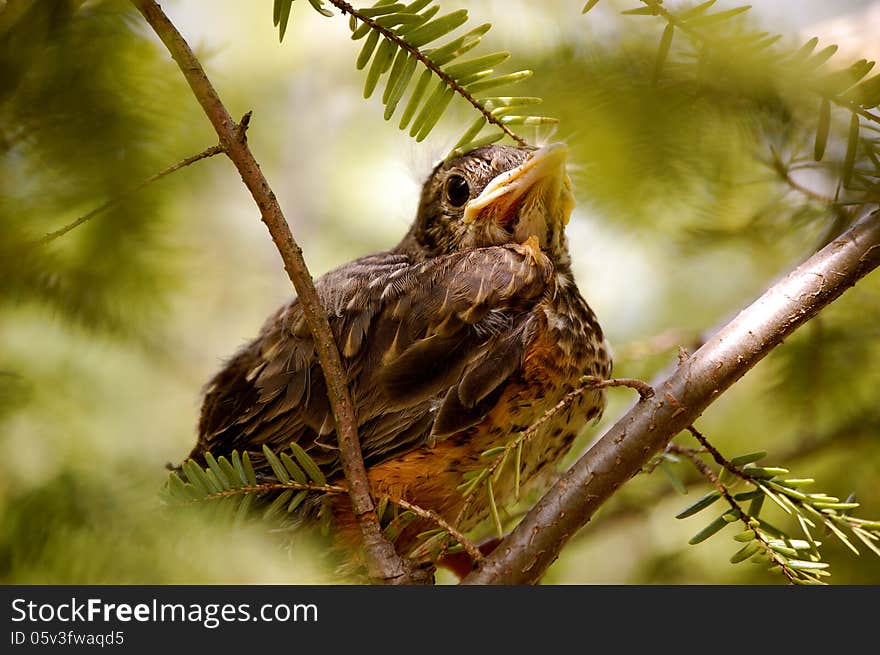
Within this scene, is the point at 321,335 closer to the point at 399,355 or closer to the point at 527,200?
the point at 399,355

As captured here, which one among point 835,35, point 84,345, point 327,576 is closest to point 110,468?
point 327,576

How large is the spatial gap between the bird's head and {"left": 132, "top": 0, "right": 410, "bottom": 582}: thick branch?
0.48m

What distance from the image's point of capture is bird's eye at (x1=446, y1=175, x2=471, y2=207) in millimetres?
1432

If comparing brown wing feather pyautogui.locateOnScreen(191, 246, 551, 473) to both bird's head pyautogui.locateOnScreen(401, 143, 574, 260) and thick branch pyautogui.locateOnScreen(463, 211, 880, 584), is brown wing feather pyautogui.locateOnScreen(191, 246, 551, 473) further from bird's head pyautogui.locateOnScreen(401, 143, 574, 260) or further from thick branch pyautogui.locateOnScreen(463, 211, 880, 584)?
thick branch pyautogui.locateOnScreen(463, 211, 880, 584)

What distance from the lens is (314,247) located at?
2.58 m

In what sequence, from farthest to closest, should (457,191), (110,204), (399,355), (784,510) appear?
(457,191) → (399,355) → (784,510) → (110,204)

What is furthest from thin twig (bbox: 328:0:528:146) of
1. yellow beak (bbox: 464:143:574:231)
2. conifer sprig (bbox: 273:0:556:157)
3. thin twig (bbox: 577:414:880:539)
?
thin twig (bbox: 577:414:880:539)

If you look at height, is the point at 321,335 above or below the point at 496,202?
below

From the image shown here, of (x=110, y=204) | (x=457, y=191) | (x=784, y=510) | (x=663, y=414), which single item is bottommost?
(x=784, y=510)

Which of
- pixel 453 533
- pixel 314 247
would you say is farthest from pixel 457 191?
pixel 314 247

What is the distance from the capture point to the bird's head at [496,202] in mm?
1277

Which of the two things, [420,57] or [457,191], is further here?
[457,191]

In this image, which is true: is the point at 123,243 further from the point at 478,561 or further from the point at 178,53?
the point at 478,561

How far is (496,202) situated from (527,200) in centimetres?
5
